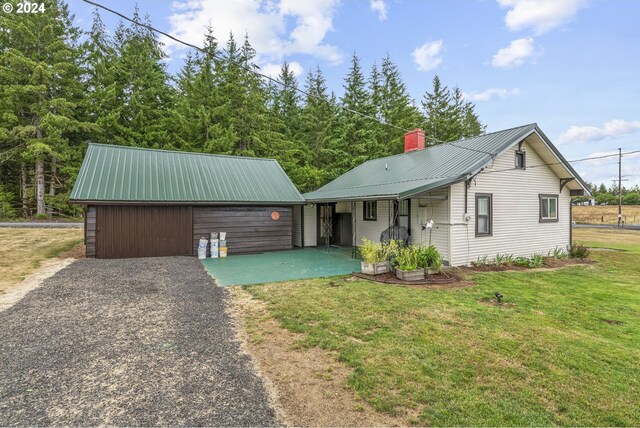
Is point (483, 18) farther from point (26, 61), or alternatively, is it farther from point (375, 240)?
point (26, 61)

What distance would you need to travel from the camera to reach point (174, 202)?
34.3 feet

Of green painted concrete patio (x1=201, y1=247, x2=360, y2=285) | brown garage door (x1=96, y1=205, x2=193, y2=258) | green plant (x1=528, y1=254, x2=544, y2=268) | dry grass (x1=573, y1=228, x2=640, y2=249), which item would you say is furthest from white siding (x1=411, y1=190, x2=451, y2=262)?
dry grass (x1=573, y1=228, x2=640, y2=249)

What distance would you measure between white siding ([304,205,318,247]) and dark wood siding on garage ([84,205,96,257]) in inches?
297

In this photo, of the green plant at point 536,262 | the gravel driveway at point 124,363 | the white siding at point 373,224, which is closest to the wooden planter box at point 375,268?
the white siding at point 373,224

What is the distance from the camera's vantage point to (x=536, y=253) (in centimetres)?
1064

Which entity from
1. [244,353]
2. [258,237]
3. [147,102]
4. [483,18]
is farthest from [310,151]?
[244,353]

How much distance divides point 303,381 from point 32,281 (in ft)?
23.5

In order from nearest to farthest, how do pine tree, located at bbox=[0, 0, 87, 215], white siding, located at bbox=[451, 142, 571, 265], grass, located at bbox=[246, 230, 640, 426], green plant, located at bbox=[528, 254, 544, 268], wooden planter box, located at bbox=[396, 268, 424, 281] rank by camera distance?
grass, located at bbox=[246, 230, 640, 426] → wooden planter box, located at bbox=[396, 268, 424, 281] → white siding, located at bbox=[451, 142, 571, 265] → green plant, located at bbox=[528, 254, 544, 268] → pine tree, located at bbox=[0, 0, 87, 215]

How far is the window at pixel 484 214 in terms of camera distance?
9.48 metres

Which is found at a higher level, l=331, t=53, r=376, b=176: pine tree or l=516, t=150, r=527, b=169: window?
l=331, t=53, r=376, b=176: pine tree

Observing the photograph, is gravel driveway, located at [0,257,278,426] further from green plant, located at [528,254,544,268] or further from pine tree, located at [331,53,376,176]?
pine tree, located at [331,53,376,176]

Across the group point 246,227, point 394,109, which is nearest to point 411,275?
Result: point 246,227

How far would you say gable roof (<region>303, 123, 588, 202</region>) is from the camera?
8789 mm

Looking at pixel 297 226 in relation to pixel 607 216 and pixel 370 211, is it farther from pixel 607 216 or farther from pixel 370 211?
pixel 607 216
